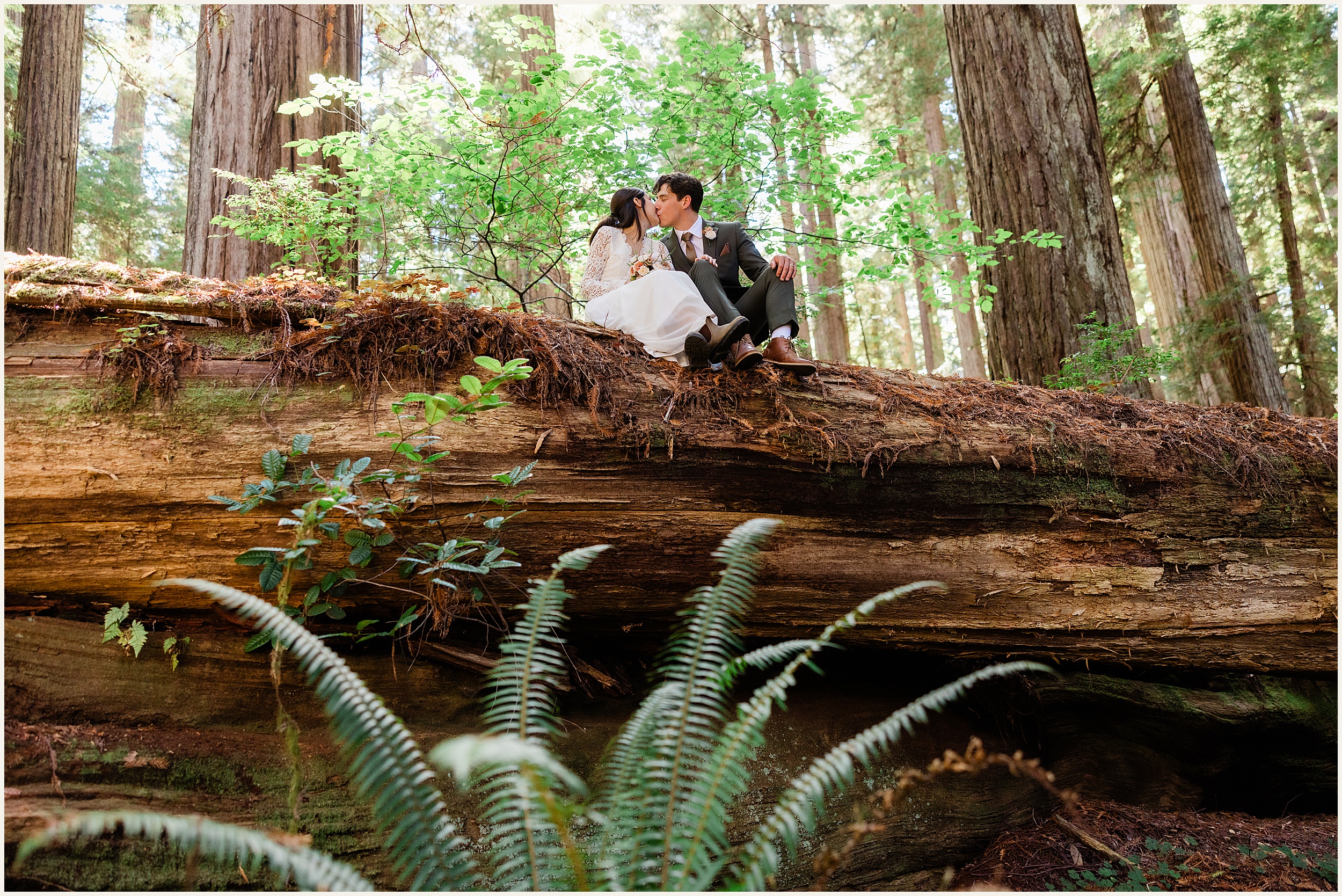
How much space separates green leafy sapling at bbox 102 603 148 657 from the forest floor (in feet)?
12.8

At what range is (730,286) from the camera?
15.3 ft

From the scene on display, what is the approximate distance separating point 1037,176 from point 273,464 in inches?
281

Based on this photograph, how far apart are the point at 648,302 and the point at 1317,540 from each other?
404cm

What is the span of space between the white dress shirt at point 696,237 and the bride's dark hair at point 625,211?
277mm

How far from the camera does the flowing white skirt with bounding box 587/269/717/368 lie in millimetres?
3738

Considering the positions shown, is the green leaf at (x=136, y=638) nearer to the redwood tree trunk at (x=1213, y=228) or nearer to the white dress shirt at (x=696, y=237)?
the white dress shirt at (x=696, y=237)

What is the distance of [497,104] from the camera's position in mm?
4949

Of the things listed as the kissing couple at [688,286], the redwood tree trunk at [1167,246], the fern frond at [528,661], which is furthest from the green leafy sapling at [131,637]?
the redwood tree trunk at [1167,246]

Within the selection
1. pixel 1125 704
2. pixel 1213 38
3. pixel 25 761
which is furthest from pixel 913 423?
pixel 1213 38

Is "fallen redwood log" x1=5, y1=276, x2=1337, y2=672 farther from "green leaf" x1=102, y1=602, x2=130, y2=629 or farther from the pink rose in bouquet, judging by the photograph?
the pink rose in bouquet

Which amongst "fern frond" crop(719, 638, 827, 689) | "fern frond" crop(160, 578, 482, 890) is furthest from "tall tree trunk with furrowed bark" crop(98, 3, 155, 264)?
"fern frond" crop(719, 638, 827, 689)

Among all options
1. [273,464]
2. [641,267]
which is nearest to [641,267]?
[641,267]

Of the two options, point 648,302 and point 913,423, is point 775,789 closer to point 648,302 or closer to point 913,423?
point 913,423

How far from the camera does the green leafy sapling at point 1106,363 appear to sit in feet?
17.3
